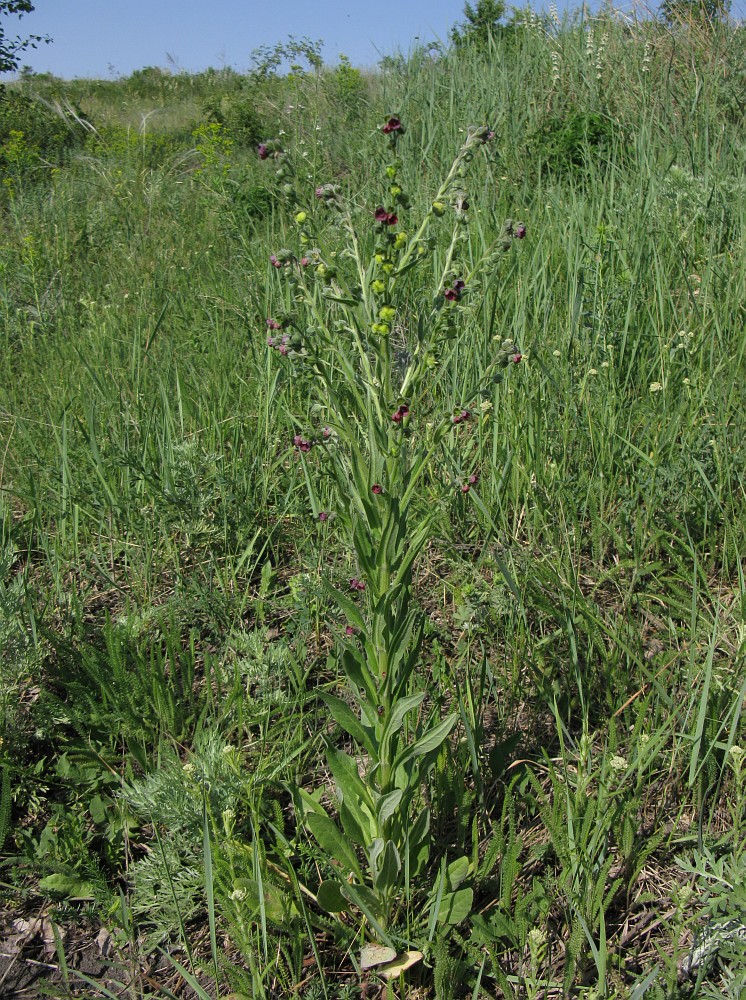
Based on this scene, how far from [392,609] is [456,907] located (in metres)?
0.54

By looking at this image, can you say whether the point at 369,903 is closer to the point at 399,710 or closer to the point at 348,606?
the point at 399,710

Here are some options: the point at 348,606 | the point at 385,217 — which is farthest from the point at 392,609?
the point at 385,217

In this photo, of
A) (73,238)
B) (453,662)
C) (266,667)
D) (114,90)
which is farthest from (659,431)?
(114,90)

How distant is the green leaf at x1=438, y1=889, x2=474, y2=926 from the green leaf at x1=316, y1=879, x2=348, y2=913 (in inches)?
7.2

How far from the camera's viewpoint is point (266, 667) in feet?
5.91

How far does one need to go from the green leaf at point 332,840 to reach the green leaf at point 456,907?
16cm

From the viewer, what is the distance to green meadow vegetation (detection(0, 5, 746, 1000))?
50.5 inches

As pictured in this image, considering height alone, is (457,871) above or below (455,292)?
below

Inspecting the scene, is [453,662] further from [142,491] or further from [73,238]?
[73,238]

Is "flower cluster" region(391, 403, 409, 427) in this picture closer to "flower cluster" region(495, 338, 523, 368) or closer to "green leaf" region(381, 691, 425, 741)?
"flower cluster" region(495, 338, 523, 368)

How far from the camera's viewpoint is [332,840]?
4.36 ft

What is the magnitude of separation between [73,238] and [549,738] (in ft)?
14.3

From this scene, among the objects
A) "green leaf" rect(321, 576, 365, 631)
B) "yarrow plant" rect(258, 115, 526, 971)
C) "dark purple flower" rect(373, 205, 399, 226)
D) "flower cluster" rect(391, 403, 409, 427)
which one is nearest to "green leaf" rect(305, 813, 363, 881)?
"yarrow plant" rect(258, 115, 526, 971)

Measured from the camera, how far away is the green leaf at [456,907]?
1319mm
